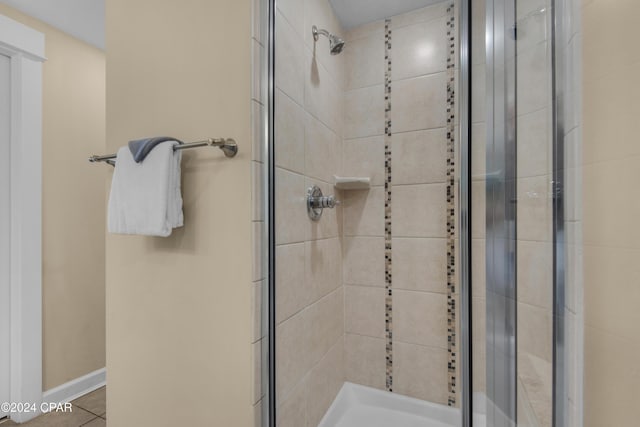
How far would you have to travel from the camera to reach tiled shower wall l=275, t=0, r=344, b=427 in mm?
1084

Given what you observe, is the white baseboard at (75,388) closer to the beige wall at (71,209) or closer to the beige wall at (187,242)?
the beige wall at (71,209)

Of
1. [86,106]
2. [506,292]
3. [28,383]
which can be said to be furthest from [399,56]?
[28,383]

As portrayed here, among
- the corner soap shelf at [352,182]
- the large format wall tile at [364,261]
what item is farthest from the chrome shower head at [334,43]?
the large format wall tile at [364,261]

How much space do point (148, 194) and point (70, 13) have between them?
5.09ft

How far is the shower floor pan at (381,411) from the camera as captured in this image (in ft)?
5.02

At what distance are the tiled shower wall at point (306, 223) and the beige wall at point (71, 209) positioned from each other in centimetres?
162

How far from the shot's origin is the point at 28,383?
5.49 feet

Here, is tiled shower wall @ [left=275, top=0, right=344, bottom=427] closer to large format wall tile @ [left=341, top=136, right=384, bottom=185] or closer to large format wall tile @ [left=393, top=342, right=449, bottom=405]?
large format wall tile @ [left=341, top=136, right=384, bottom=185]
